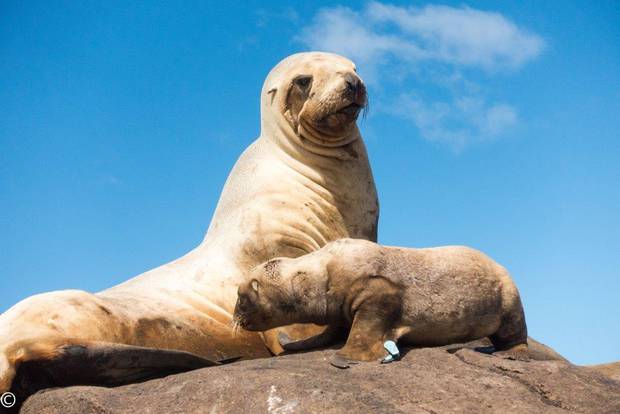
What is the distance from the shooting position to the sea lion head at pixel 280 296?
8273mm

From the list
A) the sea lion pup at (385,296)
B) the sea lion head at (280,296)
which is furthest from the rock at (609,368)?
the sea lion head at (280,296)

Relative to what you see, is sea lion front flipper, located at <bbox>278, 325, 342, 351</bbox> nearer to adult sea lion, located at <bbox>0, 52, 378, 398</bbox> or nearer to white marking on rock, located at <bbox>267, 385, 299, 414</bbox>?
adult sea lion, located at <bbox>0, 52, 378, 398</bbox>

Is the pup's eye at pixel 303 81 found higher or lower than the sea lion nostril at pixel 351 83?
higher

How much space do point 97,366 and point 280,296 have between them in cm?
145

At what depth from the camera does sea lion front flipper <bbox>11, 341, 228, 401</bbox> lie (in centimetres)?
780

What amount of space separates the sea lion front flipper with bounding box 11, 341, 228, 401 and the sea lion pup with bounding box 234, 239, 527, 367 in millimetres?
789

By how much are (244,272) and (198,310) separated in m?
0.60

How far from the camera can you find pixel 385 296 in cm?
806

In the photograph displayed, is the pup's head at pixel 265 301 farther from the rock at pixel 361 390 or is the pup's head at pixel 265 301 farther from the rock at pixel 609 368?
the rock at pixel 609 368

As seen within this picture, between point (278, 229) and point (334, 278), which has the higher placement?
point (278, 229)

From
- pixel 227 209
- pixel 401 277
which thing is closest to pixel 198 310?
pixel 227 209

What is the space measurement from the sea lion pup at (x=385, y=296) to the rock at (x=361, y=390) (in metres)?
0.44

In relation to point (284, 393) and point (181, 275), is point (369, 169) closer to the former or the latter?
point (181, 275)

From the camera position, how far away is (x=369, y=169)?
1090 cm
